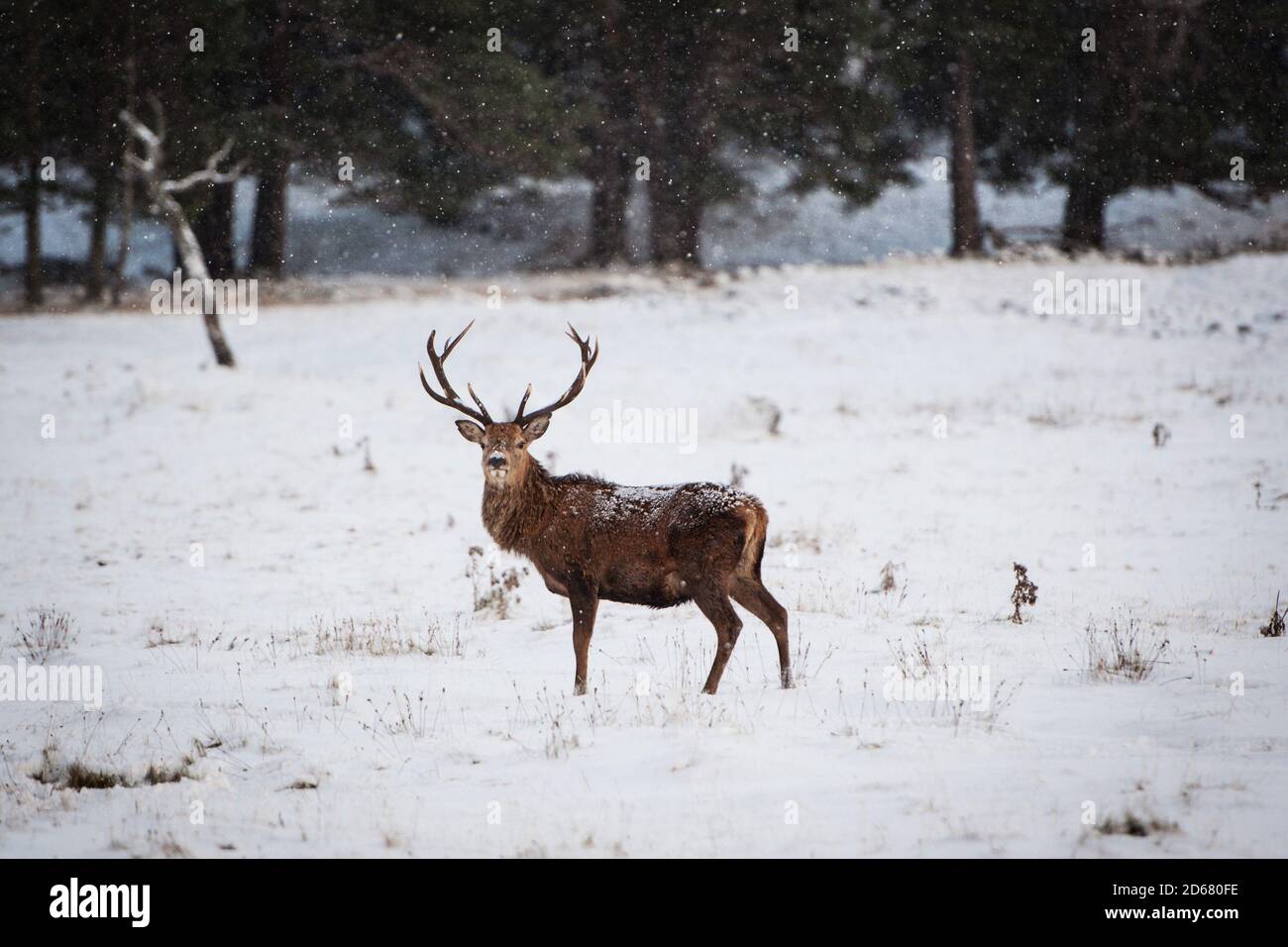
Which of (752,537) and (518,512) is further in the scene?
(518,512)

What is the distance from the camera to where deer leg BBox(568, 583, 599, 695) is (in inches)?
287

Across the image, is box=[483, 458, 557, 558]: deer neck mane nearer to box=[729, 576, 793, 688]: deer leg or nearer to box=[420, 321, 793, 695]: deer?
box=[420, 321, 793, 695]: deer

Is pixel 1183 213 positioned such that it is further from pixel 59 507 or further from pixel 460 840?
pixel 460 840

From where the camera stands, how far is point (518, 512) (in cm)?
773

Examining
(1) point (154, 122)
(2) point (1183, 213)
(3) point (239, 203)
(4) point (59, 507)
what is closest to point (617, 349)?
(4) point (59, 507)

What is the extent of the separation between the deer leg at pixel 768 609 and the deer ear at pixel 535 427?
166 centimetres

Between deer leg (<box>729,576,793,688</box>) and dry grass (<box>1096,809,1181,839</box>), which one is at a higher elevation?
deer leg (<box>729,576,793,688</box>)

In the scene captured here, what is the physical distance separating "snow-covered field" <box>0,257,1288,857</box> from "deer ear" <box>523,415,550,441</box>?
4.76ft

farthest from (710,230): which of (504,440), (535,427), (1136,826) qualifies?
(1136,826)

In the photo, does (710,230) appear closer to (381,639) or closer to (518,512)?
(381,639)

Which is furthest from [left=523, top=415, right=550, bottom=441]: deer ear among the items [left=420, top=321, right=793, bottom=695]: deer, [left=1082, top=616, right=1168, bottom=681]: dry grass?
[left=1082, top=616, right=1168, bottom=681]: dry grass

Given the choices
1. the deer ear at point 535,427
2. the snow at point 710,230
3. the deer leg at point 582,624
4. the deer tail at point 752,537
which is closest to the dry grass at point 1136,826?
the deer tail at point 752,537

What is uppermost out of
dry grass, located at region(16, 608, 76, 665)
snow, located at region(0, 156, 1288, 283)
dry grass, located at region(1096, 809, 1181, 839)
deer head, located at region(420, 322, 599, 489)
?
snow, located at region(0, 156, 1288, 283)

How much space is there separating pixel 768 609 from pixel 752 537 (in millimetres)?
430
